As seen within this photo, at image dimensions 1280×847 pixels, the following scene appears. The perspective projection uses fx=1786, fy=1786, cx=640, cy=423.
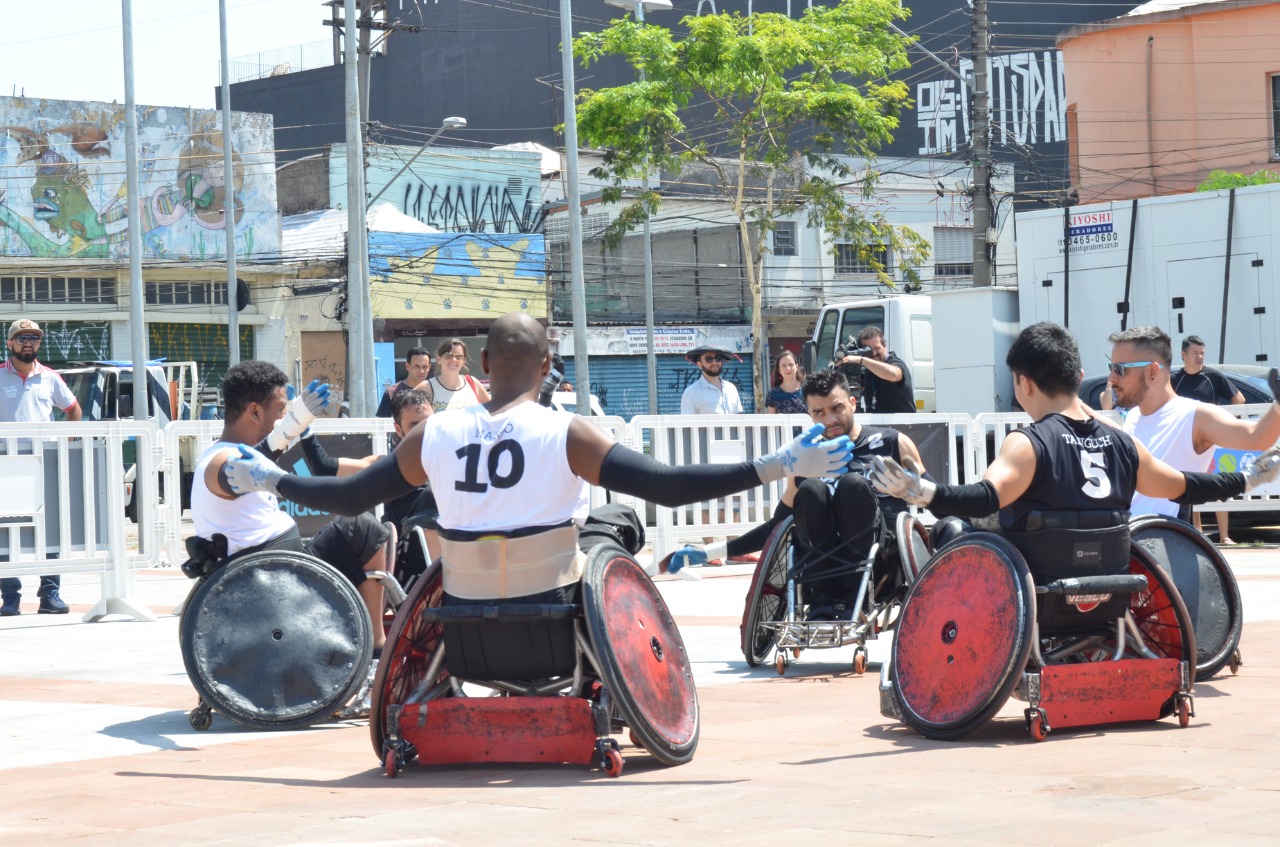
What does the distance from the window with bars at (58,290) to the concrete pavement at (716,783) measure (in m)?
34.3

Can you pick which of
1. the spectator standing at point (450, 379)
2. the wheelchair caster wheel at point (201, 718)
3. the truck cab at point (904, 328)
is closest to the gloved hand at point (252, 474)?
the wheelchair caster wheel at point (201, 718)

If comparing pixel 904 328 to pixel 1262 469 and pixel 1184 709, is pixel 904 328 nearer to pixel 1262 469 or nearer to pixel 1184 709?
pixel 1262 469

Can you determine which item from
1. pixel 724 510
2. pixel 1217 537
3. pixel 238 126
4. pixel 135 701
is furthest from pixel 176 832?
pixel 238 126

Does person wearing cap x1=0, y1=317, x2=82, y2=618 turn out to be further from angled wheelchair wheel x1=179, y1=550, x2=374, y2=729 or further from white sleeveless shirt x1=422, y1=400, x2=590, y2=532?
white sleeveless shirt x1=422, y1=400, x2=590, y2=532

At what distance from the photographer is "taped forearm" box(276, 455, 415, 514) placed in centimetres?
613

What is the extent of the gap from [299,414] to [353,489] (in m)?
1.29

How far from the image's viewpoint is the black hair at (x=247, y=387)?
7867mm

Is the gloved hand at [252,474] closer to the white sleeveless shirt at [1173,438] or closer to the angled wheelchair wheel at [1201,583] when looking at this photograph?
the angled wheelchair wheel at [1201,583]

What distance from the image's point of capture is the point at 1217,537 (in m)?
19.6

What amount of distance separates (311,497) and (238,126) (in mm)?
40998

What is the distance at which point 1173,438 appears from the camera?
839 centimetres

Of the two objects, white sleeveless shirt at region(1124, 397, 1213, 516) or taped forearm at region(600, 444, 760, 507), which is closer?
taped forearm at region(600, 444, 760, 507)

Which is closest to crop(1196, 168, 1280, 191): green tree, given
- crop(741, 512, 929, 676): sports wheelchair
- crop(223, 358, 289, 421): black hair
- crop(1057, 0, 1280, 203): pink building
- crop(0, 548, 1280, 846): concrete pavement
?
crop(1057, 0, 1280, 203): pink building

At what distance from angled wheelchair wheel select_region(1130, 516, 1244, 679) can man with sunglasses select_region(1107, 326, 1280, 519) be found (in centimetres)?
38
